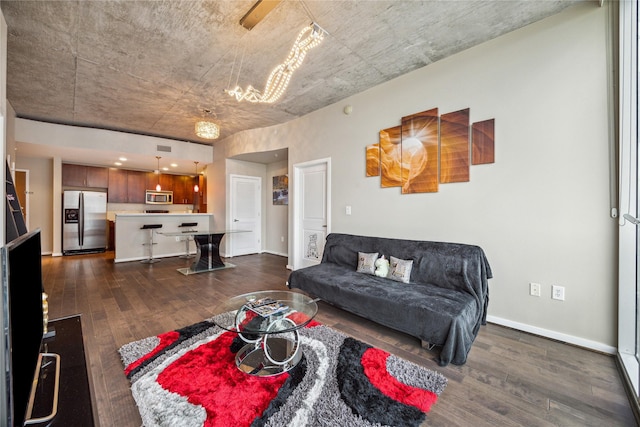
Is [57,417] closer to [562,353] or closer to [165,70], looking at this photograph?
[562,353]

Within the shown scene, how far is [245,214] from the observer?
6504mm

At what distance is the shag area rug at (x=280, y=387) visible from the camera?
1.46 meters

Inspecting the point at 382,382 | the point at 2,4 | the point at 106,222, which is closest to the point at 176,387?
the point at 382,382

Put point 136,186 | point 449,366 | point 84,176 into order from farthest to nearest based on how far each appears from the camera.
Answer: point 136,186
point 84,176
point 449,366

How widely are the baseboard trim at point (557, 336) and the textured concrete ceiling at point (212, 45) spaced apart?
2.84m

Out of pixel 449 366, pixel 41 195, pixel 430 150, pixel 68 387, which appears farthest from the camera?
pixel 41 195

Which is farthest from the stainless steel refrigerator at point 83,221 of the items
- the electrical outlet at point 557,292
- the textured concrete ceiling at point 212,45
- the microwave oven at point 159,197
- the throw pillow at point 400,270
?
the electrical outlet at point 557,292

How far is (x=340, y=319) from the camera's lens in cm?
279

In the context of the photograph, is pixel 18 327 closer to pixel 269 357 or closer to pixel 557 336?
pixel 269 357

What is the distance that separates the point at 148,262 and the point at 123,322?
3.30 metres

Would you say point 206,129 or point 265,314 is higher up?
point 206,129

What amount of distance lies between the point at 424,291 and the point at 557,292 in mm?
1148

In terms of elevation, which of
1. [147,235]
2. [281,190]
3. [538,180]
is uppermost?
[281,190]

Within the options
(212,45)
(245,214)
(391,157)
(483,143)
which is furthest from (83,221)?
(483,143)
